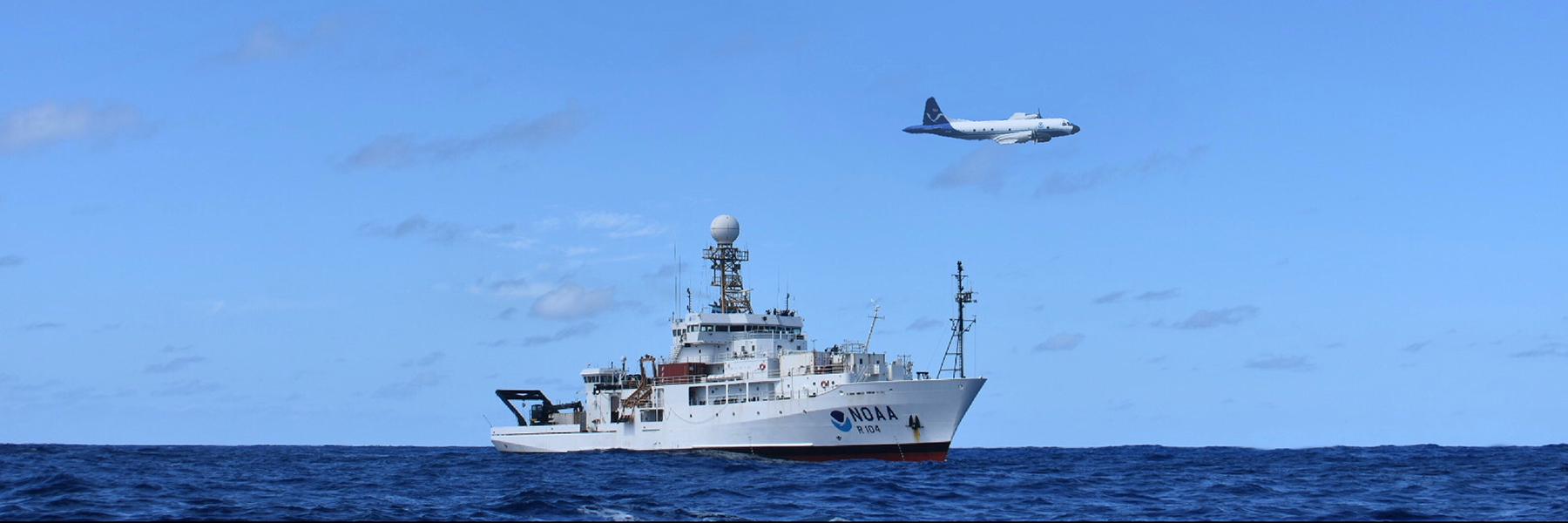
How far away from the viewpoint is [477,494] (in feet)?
131

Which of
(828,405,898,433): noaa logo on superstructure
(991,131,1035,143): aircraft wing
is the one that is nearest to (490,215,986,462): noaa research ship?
(828,405,898,433): noaa logo on superstructure

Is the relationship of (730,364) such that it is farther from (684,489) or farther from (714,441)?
(684,489)

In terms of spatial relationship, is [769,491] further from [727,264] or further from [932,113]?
[932,113]

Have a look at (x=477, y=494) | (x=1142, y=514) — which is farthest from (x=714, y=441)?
(x=1142, y=514)

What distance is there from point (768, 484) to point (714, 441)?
18.2m

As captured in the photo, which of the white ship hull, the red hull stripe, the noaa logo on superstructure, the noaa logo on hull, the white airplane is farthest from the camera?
the white airplane

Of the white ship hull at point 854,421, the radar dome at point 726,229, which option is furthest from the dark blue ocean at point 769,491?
the radar dome at point 726,229

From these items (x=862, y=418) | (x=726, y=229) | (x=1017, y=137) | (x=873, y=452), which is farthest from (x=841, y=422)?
(x=1017, y=137)

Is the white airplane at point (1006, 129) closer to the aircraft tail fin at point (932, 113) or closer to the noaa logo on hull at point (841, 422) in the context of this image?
the aircraft tail fin at point (932, 113)

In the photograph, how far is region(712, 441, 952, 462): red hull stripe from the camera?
5762 centimetres

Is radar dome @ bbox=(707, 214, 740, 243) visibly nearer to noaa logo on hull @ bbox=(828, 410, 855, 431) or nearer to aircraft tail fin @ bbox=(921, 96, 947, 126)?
noaa logo on hull @ bbox=(828, 410, 855, 431)

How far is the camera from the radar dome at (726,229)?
70.8 m

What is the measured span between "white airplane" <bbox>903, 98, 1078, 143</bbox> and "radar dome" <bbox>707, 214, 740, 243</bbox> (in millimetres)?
24624

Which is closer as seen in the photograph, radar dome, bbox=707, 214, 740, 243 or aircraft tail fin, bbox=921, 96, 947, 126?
radar dome, bbox=707, 214, 740, 243
